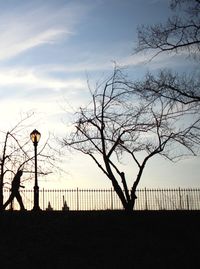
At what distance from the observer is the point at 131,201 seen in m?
22.8
